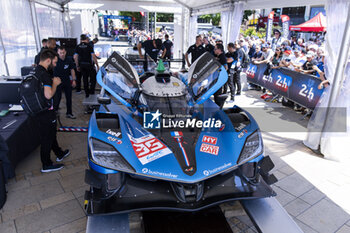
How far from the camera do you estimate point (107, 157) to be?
2268mm

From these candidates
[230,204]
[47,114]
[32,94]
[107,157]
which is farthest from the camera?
[47,114]

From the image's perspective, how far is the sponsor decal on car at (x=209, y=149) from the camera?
8.13 ft

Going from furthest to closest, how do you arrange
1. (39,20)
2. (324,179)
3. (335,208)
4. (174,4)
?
(174,4) → (39,20) → (324,179) → (335,208)

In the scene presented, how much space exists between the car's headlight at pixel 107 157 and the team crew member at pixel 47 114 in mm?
1421

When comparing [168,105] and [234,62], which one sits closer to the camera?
[168,105]

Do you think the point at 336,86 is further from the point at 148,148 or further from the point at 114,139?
the point at 114,139

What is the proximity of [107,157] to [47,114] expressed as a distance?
67.8 inches

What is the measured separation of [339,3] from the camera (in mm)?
4270

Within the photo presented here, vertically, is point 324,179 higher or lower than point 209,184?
lower

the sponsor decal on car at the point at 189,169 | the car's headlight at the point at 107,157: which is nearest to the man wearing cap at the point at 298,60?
the sponsor decal on car at the point at 189,169

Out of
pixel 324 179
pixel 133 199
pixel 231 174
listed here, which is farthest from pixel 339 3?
pixel 133 199

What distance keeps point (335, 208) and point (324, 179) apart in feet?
2.32

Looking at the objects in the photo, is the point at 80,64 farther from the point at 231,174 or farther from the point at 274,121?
the point at 231,174

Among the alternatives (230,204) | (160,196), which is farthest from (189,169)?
(230,204)
